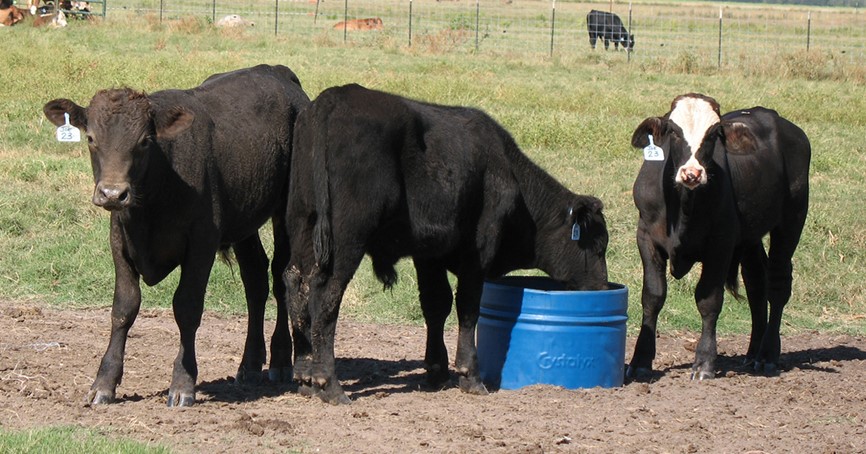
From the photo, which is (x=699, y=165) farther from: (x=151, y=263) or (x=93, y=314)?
(x=93, y=314)

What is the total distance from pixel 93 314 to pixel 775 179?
584 cm

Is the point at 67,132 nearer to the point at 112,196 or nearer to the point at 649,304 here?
the point at 112,196

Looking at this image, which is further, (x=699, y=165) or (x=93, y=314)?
(x=93, y=314)

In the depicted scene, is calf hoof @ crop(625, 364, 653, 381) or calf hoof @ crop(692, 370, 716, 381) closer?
calf hoof @ crop(692, 370, 716, 381)

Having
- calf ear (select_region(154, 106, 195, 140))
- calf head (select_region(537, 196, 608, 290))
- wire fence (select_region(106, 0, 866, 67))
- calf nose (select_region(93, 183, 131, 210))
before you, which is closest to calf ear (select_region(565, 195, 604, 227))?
calf head (select_region(537, 196, 608, 290))

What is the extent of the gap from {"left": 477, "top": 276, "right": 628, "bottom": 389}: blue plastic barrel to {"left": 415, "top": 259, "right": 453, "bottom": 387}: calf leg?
31cm

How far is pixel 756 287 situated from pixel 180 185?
16.7 feet

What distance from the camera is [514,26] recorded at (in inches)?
2005

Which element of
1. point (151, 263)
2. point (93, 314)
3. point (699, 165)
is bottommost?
point (93, 314)

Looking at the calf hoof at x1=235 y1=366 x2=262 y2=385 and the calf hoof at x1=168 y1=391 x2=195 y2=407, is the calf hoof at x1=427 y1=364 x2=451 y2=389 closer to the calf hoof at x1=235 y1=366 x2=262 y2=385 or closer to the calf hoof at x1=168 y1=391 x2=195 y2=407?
the calf hoof at x1=235 y1=366 x2=262 y2=385

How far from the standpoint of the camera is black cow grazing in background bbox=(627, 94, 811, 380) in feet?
28.9

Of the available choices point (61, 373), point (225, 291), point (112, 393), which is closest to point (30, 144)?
point (225, 291)

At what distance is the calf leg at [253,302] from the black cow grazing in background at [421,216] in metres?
0.58

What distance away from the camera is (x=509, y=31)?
4212cm
